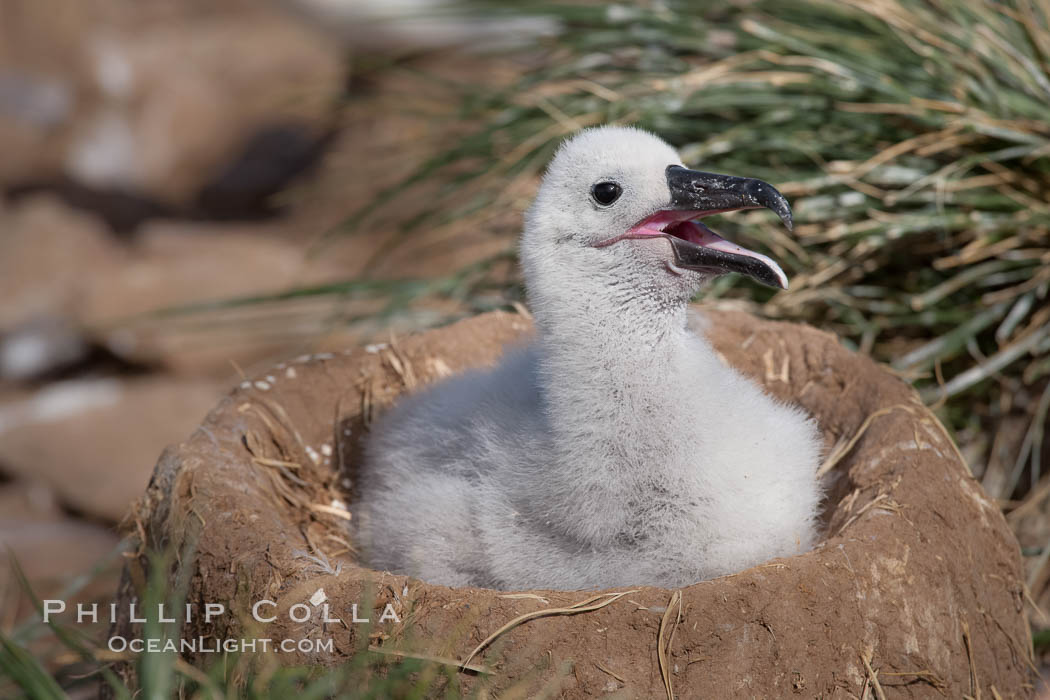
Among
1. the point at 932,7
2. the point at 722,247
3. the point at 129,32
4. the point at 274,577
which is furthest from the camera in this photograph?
the point at 129,32

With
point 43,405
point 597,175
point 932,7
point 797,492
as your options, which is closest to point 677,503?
point 797,492

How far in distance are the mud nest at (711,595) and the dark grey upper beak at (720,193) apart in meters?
0.74

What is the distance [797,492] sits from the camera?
266cm

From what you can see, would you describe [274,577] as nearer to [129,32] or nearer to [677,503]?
[677,503]

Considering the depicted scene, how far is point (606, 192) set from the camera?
2590 mm

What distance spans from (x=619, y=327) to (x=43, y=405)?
19.9ft

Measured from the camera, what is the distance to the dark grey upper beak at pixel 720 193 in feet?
7.89

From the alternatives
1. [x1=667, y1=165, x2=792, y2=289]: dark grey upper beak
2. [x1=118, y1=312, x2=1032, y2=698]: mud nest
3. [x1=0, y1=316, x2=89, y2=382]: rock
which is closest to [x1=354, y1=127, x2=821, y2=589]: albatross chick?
[x1=667, y1=165, x2=792, y2=289]: dark grey upper beak

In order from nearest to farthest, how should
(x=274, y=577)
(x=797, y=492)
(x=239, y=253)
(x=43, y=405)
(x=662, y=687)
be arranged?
(x=662, y=687) < (x=274, y=577) < (x=797, y=492) < (x=43, y=405) < (x=239, y=253)

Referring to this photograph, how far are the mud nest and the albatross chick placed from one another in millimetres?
212

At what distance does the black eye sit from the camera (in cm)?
259

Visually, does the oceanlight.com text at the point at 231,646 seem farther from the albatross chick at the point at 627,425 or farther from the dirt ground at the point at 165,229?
the dirt ground at the point at 165,229

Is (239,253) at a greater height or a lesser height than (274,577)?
lesser

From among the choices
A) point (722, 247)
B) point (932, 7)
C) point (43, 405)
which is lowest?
point (43, 405)
